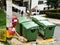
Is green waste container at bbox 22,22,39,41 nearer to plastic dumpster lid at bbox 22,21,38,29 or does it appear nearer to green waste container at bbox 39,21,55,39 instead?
plastic dumpster lid at bbox 22,21,38,29

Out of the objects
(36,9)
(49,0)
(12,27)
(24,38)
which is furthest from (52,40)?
(36,9)

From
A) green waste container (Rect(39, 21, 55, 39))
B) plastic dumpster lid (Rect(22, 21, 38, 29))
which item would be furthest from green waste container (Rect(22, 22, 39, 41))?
green waste container (Rect(39, 21, 55, 39))

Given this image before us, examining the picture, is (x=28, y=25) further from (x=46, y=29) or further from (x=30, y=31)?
(x=46, y=29)

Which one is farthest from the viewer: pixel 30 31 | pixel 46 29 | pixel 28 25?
pixel 46 29

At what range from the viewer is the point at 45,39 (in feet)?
39.4

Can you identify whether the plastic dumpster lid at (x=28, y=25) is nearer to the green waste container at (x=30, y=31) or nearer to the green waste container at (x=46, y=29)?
the green waste container at (x=30, y=31)

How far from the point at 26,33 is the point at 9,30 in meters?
1.07

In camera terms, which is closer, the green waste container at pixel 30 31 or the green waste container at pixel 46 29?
the green waste container at pixel 30 31

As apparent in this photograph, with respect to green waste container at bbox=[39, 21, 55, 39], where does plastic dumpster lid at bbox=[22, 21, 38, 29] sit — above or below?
above

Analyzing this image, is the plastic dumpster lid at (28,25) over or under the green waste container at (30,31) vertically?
over

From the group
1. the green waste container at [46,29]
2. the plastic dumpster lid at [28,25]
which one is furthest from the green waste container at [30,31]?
the green waste container at [46,29]

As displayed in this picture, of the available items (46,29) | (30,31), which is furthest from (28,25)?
(46,29)

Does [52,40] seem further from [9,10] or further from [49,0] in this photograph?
[49,0]

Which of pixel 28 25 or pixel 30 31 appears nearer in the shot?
pixel 30 31
